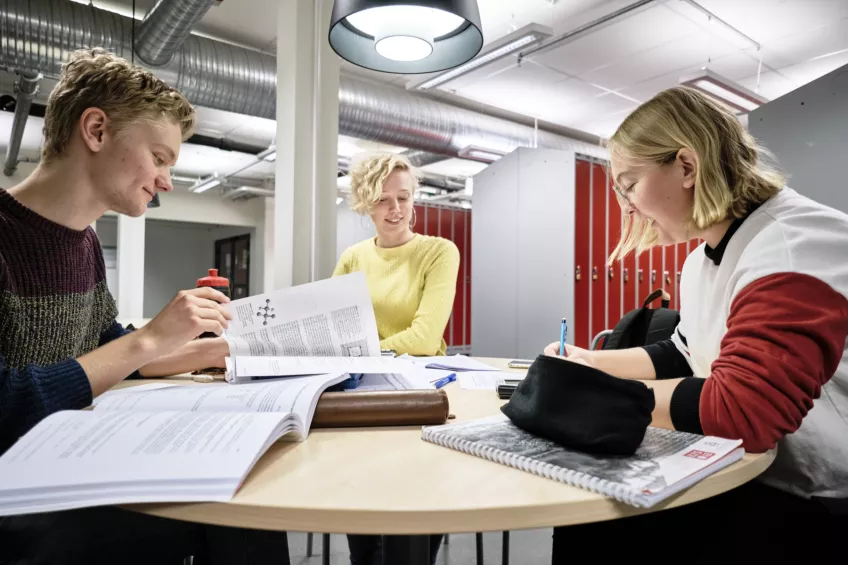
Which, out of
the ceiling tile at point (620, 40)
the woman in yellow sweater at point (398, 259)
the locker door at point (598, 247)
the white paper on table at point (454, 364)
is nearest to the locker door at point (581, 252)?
the locker door at point (598, 247)

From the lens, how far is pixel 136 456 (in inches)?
21.0

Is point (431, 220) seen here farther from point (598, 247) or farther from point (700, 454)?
point (700, 454)

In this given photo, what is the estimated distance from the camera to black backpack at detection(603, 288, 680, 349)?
1.73 m

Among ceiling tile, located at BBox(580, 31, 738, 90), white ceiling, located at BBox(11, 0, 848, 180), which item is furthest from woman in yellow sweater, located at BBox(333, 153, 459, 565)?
ceiling tile, located at BBox(580, 31, 738, 90)

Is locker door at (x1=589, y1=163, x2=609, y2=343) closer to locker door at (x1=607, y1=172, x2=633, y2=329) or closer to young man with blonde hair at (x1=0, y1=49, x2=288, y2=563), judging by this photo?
locker door at (x1=607, y1=172, x2=633, y2=329)

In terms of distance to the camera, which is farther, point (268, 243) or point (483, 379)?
point (268, 243)

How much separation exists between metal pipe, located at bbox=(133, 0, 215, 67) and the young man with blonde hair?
2.27 metres

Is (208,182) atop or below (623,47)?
below

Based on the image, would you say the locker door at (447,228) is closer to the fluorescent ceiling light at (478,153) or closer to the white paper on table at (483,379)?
the fluorescent ceiling light at (478,153)

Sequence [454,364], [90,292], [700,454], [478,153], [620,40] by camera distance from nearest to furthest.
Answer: [700,454]
[90,292]
[454,364]
[620,40]
[478,153]

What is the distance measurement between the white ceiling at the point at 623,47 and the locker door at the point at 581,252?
94 centimetres

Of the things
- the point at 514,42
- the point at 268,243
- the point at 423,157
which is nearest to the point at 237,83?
the point at 514,42

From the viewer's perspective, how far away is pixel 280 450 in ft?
2.14

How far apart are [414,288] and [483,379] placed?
81 centimetres
